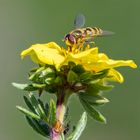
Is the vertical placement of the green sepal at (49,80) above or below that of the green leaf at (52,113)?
above

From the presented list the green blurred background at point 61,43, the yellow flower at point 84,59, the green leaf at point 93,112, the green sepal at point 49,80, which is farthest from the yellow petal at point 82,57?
the green blurred background at point 61,43

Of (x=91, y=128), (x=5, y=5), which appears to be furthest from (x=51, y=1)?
(x=91, y=128)

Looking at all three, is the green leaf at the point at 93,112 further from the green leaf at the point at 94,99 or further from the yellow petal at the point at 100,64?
the yellow petal at the point at 100,64

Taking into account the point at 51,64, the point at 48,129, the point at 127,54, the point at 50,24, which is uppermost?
the point at 50,24

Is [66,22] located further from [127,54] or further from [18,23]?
[127,54]

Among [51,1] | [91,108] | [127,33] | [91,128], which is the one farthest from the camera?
[51,1]
